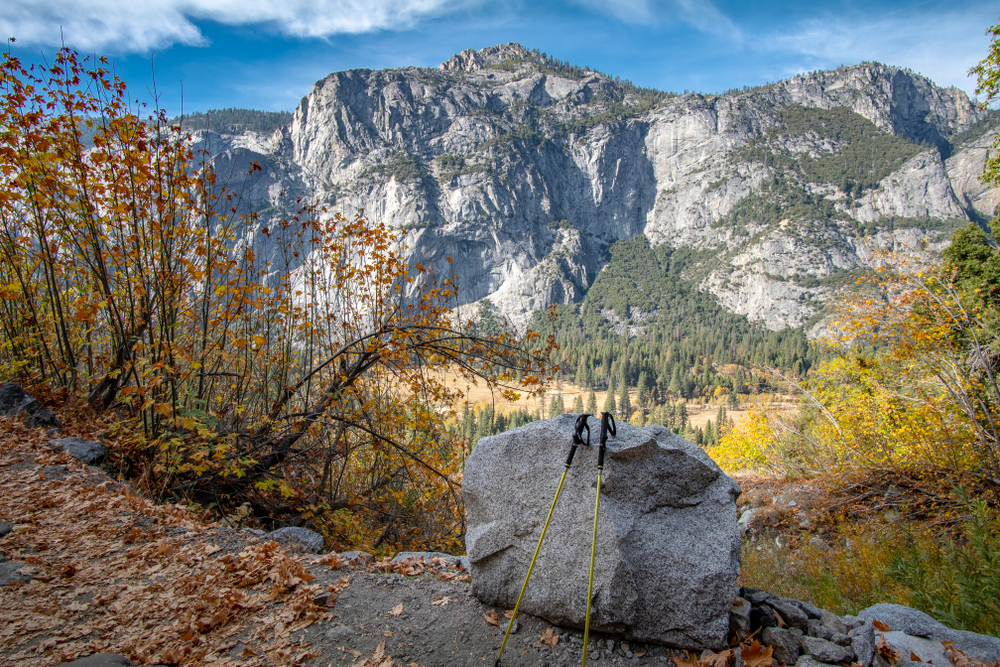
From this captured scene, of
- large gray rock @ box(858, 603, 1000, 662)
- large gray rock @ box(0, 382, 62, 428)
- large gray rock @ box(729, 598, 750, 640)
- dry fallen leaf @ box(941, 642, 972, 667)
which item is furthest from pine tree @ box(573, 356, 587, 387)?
large gray rock @ box(729, 598, 750, 640)

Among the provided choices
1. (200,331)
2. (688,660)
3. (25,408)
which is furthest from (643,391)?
(688,660)

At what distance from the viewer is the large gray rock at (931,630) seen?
340 centimetres

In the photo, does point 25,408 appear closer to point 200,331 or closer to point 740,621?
point 200,331

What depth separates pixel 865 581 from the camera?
596 cm

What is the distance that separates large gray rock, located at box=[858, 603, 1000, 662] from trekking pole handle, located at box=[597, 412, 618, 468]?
7.98 ft

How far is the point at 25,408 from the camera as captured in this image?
705cm

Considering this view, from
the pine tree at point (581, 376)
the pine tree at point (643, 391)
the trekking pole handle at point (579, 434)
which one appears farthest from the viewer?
the pine tree at point (581, 376)

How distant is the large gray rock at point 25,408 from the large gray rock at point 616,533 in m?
7.30

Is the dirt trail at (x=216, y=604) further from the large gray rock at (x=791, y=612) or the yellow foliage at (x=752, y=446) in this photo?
the yellow foliage at (x=752, y=446)

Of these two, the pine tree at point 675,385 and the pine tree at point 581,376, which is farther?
the pine tree at point 581,376

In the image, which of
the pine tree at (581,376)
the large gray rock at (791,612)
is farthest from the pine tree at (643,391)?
the large gray rock at (791,612)

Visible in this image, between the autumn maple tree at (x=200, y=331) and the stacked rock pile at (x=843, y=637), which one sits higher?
the autumn maple tree at (x=200, y=331)

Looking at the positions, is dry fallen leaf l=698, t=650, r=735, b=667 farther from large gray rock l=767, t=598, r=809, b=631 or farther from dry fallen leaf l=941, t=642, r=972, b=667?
dry fallen leaf l=941, t=642, r=972, b=667

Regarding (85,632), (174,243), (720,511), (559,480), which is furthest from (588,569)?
(174,243)
